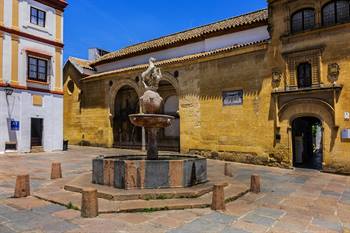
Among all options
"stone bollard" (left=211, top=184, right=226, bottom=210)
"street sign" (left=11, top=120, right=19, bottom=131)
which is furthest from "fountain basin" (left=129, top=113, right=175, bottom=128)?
"street sign" (left=11, top=120, right=19, bottom=131)

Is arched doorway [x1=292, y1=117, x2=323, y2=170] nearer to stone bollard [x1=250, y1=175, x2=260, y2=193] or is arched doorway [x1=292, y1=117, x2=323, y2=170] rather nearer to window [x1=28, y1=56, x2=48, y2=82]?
stone bollard [x1=250, y1=175, x2=260, y2=193]

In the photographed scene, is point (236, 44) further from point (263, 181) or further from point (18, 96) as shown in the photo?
point (18, 96)

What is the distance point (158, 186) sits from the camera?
7.38 metres

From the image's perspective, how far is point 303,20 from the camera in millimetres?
13477

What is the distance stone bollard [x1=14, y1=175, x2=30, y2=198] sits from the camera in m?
7.07

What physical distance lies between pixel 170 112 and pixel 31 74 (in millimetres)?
9259

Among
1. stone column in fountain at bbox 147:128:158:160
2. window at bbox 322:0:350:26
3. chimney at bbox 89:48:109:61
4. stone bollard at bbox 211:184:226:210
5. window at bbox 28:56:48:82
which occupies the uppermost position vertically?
chimney at bbox 89:48:109:61

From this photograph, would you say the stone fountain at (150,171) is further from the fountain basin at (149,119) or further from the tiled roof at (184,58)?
the tiled roof at (184,58)

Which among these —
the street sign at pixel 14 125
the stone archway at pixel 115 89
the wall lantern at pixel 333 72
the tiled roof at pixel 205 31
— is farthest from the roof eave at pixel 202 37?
the street sign at pixel 14 125

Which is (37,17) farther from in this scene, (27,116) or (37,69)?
(27,116)

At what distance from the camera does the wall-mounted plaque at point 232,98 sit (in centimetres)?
1527

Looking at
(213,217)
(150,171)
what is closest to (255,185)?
(213,217)

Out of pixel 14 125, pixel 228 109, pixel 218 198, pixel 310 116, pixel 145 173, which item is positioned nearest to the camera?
pixel 218 198

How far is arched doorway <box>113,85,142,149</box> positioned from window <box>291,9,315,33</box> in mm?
12537
